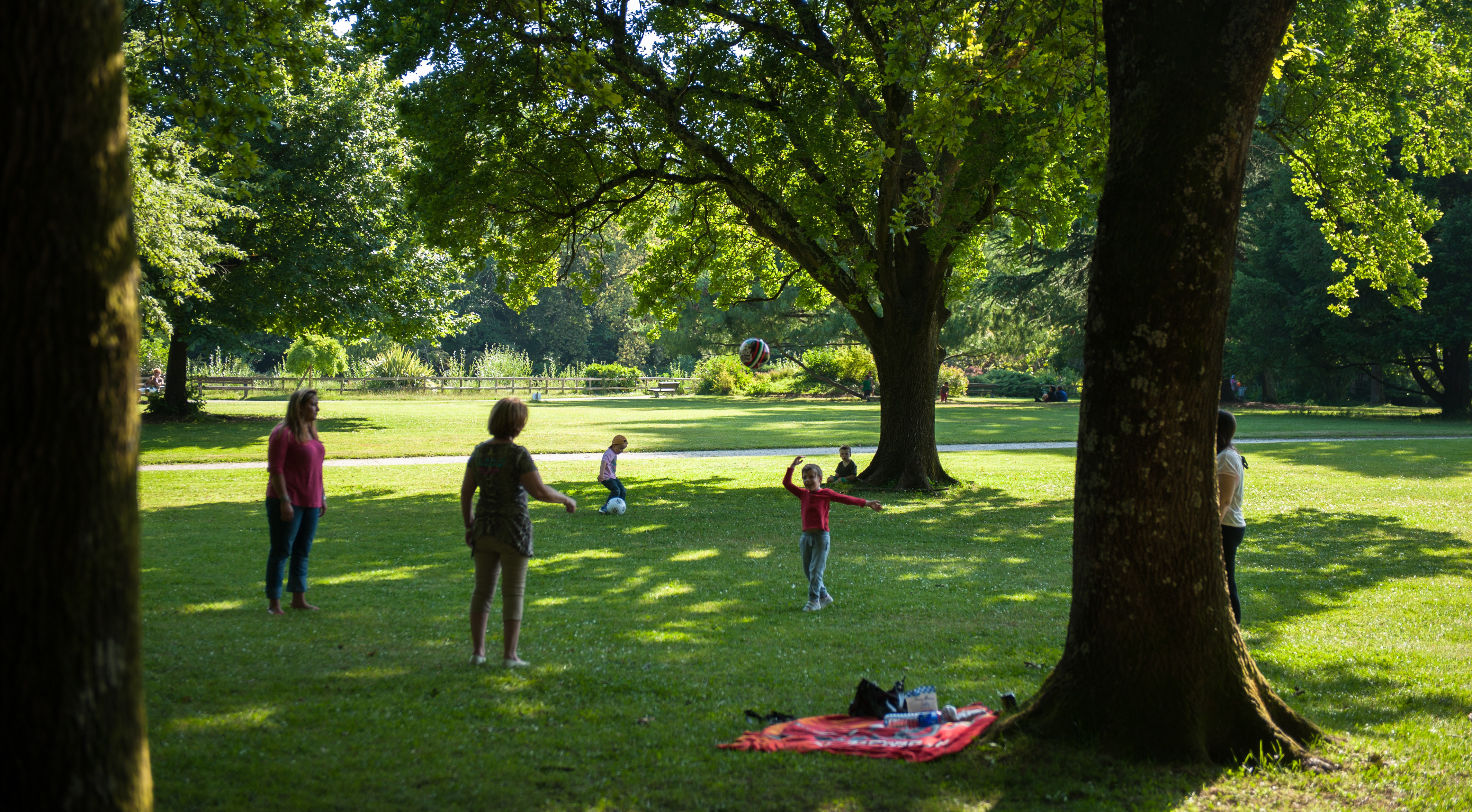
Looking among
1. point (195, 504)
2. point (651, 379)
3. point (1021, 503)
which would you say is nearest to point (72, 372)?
point (195, 504)

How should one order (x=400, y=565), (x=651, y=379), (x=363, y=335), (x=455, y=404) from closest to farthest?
1. (x=400, y=565)
2. (x=363, y=335)
3. (x=455, y=404)
4. (x=651, y=379)

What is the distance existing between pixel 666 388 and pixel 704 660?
60.1 meters

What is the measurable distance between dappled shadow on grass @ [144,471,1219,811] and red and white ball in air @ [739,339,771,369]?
12.9 metres

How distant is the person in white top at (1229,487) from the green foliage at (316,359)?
52372mm

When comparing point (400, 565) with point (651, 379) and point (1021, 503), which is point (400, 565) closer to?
point (1021, 503)

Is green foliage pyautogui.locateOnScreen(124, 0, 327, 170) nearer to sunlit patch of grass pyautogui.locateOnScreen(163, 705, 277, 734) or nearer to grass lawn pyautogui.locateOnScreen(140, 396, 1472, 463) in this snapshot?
sunlit patch of grass pyautogui.locateOnScreen(163, 705, 277, 734)

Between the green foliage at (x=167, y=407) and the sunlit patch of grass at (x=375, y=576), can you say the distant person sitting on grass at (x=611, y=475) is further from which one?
the green foliage at (x=167, y=407)

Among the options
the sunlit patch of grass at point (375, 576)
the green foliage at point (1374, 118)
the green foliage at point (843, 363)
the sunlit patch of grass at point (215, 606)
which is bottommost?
the sunlit patch of grass at point (375, 576)

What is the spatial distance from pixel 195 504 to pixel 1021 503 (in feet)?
43.9

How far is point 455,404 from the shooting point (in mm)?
46844

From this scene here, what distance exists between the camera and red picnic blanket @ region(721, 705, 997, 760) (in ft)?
16.3

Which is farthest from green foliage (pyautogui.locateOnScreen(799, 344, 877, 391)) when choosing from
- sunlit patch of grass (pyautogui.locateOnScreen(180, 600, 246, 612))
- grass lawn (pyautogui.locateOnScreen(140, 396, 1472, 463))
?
sunlit patch of grass (pyautogui.locateOnScreen(180, 600, 246, 612))

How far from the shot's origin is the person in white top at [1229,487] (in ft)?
23.7

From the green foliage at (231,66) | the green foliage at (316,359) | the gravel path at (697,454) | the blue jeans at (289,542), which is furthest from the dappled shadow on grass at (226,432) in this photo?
the green foliage at (316,359)
